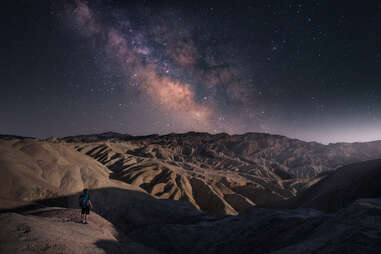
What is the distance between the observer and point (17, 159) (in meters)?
17.3

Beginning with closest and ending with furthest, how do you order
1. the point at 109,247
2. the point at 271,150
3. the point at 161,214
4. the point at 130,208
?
the point at 109,247 < the point at 161,214 < the point at 130,208 < the point at 271,150

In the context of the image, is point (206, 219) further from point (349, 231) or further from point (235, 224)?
point (349, 231)

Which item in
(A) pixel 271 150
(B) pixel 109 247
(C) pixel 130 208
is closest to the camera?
(B) pixel 109 247

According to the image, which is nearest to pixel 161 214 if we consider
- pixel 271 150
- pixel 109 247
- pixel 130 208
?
pixel 130 208

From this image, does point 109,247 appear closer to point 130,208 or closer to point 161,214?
point 161,214

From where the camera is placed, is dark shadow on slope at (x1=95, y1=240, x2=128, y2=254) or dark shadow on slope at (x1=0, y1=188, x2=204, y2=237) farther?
dark shadow on slope at (x1=0, y1=188, x2=204, y2=237)

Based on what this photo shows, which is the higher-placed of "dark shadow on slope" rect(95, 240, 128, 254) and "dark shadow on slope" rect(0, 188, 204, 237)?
"dark shadow on slope" rect(95, 240, 128, 254)

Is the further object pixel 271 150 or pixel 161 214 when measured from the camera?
pixel 271 150

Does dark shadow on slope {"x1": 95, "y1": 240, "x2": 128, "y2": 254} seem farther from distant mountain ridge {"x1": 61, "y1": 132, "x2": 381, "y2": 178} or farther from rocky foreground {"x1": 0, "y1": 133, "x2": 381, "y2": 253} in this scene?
distant mountain ridge {"x1": 61, "y1": 132, "x2": 381, "y2": 178}

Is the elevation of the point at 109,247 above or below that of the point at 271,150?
above

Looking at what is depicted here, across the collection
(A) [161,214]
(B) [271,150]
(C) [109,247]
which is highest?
(C) [109,247]

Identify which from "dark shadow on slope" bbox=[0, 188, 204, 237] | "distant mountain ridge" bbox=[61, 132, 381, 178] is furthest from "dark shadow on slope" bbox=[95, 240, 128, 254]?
"distant mountain ridge" bbox=[61, 132, 381, 178]

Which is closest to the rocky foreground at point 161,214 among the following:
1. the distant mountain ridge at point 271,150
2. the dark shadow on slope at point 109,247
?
the dark shadow on slope at point 109,247

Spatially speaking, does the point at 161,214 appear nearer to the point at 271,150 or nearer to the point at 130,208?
the point at 130,208
